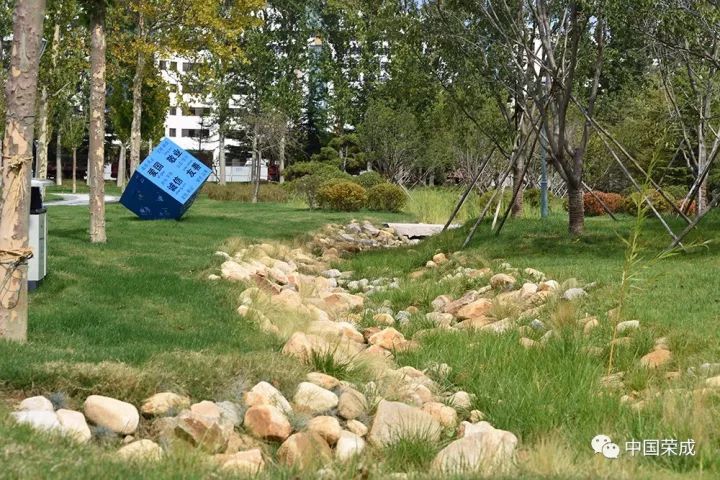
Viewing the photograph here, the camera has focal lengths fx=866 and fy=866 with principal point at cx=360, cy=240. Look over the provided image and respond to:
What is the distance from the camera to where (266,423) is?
4.76m

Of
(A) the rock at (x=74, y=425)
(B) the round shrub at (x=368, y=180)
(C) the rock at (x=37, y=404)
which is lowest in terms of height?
(A) the rock at (x=74, y=425)

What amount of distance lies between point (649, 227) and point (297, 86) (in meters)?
35.8

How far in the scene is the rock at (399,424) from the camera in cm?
475

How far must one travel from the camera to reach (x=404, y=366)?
22.1 feet

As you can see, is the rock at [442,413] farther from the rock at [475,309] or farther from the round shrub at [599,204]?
the round shrub at [599,204]

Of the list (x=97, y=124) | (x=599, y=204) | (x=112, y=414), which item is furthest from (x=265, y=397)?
(x=599, y=204)

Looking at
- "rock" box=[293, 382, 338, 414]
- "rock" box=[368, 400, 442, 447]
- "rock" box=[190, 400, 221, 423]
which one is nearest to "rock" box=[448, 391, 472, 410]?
"rock" box=[368, 400, 442, 447]

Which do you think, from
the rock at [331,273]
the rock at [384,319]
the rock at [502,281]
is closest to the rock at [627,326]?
the rock at [384,319]

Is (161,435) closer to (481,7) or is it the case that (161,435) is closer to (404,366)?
(404,366)

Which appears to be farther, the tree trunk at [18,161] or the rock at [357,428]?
the tree trunk at [18,161]

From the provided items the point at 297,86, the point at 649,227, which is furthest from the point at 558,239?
the point at 297,86

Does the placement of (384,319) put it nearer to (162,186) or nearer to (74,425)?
(74,425)

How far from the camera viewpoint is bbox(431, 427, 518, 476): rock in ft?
13.0

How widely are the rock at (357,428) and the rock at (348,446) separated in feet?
0.31
